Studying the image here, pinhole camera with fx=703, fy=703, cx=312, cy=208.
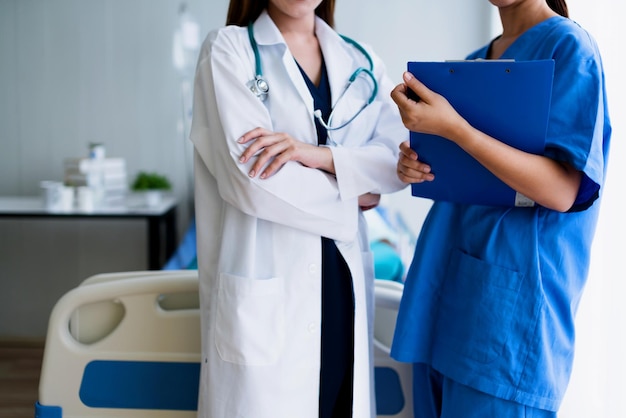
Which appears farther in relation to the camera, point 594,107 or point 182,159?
point 182,159

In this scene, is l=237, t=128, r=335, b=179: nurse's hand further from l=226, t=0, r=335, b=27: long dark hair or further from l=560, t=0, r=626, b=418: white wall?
l=560, t=0, r=626, b=418: white wall

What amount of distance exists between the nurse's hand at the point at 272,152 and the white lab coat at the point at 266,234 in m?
0.02

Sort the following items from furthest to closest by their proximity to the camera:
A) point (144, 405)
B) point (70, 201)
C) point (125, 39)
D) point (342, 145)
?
1. point (125, 39)
2. point (70, 201)
3. point (144, 405)
4. point (342, 145)

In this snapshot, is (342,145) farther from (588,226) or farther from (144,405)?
(144,405)

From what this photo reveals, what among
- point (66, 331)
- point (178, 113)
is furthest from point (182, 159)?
point (66, 331)

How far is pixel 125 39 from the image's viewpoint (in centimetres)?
348

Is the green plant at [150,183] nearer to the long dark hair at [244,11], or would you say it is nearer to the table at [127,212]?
the table at [127,212]

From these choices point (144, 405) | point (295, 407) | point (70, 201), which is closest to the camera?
point (295, 407)

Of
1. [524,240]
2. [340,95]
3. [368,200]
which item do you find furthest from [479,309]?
[340,95]

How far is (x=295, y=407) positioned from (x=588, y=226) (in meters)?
0.57

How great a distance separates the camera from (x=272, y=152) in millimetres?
1167

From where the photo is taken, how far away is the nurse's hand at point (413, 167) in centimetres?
114

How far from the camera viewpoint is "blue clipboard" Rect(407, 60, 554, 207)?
96 centimetres

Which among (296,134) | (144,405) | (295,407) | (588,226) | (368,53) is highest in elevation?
(368,53)
